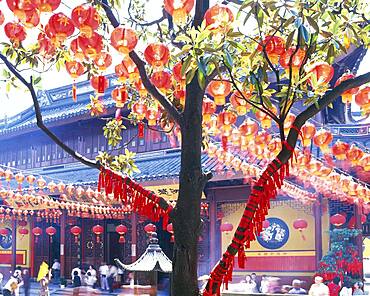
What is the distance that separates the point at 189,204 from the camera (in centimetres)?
305

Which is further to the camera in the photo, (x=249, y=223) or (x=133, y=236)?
(x=133, y=236)

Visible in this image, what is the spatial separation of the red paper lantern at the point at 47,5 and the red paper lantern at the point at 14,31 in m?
0.73

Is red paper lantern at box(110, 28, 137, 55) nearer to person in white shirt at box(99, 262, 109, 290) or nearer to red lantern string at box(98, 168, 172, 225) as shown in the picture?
red lantern string at box(98, 168, 172, 225)

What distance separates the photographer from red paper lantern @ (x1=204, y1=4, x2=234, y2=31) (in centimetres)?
303

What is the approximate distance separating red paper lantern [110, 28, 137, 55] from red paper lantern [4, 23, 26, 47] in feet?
3.06

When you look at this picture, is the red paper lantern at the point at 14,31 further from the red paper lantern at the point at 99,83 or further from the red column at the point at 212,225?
the red column at the point at 212,225

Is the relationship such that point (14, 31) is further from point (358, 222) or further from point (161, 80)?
point (358, 222)

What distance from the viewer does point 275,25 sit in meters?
3.18

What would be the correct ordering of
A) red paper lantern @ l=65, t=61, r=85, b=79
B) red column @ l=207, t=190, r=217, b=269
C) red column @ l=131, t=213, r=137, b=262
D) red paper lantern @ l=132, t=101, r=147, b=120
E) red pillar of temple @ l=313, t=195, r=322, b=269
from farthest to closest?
red column @ l=131, t=213, r=137, b=262 → red column @ l=207, t=190, r=217, b=269 → red pillar of temple @ l=313, t=195, r=322, b=269 → red paper lantern @ l=132, t=101, r=147, b=120 → red paper lantern @ l=65, t=61, r=85, b=79

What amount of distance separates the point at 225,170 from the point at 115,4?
8.48 meters

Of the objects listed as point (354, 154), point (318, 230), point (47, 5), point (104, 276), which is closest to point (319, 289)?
point (318, 230)

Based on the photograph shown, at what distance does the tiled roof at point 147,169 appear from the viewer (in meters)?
13.6

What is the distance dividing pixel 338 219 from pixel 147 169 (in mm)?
5841

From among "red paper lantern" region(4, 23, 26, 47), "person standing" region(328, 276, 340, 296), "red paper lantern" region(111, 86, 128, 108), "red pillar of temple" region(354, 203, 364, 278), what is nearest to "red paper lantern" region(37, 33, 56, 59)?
Answer: "red paper lantern" region(4, 23, 26, 47)
